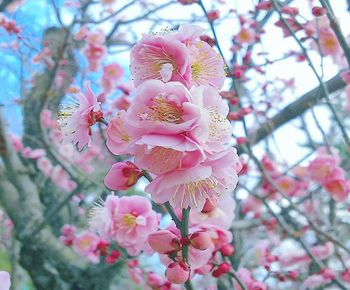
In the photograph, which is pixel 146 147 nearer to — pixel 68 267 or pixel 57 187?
pixel 68 267

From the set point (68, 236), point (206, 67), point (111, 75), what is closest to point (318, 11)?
point (206, 67)

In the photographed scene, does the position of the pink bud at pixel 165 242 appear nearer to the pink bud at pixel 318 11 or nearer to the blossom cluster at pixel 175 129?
the blossom cluster at pixel 175 129

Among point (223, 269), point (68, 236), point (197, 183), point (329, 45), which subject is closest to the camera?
point (197, 183)

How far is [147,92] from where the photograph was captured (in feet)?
2.38

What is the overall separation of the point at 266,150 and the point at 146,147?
2437mm

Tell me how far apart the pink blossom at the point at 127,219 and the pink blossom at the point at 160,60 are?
0.48 metres

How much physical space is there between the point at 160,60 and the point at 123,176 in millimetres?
182

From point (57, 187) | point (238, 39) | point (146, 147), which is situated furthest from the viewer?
point (57, 187)

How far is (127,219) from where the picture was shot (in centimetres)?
129

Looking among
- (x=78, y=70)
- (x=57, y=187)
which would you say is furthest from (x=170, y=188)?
(x=78, y=70)

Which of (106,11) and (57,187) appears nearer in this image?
(57,187)

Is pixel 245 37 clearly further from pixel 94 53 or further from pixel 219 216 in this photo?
pixel 219 216

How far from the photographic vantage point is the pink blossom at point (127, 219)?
1231 mm

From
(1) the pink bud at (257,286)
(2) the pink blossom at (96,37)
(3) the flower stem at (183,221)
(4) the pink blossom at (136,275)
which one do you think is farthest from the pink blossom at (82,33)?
(3) the flower stem at (183,221)
